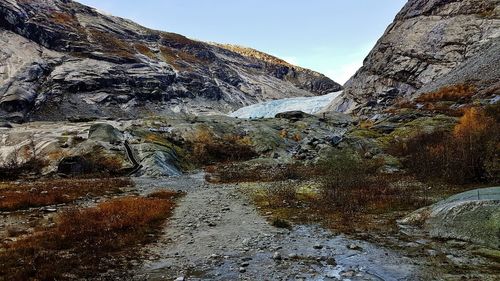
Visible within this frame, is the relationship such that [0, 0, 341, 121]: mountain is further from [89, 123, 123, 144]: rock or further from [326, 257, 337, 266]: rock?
[326, 257, 337, 266]: rock

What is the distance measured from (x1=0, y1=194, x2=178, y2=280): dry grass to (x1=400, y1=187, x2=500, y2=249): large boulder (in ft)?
31.6

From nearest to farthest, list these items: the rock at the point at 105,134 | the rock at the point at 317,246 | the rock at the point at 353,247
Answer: the rock at the point at 353,247 < the rock at the point at 317,246 < the rock at the point at 105,134

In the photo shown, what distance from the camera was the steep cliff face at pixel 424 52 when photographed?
251ft

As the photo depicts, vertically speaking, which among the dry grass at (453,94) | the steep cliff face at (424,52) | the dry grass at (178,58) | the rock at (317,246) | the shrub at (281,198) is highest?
the dry grass at (178,58)

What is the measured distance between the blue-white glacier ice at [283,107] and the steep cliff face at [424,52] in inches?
485

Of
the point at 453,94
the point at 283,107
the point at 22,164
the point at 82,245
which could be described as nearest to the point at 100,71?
the point at 283,107

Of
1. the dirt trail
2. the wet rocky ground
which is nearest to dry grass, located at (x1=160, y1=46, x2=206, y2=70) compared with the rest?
the dirt trail

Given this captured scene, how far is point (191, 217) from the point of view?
17812 millimetres

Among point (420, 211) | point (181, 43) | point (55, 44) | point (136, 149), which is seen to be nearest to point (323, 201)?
point (420, 211)

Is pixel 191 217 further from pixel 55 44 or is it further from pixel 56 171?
pixel 55 44

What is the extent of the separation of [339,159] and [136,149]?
24918 mm

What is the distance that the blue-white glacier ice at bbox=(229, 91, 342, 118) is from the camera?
117 meters

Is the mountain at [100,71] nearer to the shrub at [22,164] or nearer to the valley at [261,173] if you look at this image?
the valley at [261,173]

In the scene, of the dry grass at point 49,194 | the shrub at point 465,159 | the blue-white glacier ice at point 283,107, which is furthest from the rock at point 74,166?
the blue-white glacier ice at point 283,107
